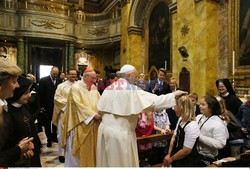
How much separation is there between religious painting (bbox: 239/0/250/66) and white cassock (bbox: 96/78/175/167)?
4.59 metres

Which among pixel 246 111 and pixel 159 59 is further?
pixel 159 59

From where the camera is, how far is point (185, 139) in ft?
8.04

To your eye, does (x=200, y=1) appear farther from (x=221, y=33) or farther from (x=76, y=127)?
(x=76, y=127)

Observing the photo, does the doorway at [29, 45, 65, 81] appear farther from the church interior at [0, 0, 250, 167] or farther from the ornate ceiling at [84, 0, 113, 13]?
the ornate ceiling at [84, 0, 113, 13]

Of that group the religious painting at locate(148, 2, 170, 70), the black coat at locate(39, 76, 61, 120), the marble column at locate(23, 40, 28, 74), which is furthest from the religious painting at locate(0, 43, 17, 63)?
the religious painting at locate(148, 2, 170, 70)

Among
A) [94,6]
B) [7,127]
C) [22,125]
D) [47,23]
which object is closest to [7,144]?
[7,127]

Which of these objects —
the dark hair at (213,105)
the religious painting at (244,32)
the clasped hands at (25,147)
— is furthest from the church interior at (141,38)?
the dark hair at (213,105)

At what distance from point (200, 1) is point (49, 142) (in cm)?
641

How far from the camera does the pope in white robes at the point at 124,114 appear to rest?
262 cm

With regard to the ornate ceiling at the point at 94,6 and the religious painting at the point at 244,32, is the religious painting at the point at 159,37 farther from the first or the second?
the ornate ceiling at the point at 94,6

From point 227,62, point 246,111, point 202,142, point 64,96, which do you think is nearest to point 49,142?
point 64,96

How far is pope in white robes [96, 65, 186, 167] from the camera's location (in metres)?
2.62

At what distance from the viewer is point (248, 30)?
237 inches

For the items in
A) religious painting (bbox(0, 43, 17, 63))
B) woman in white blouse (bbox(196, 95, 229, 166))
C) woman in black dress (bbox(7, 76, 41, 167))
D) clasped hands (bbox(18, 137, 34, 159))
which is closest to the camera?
clasped hands (bbox(18, 137, 34, 159))
